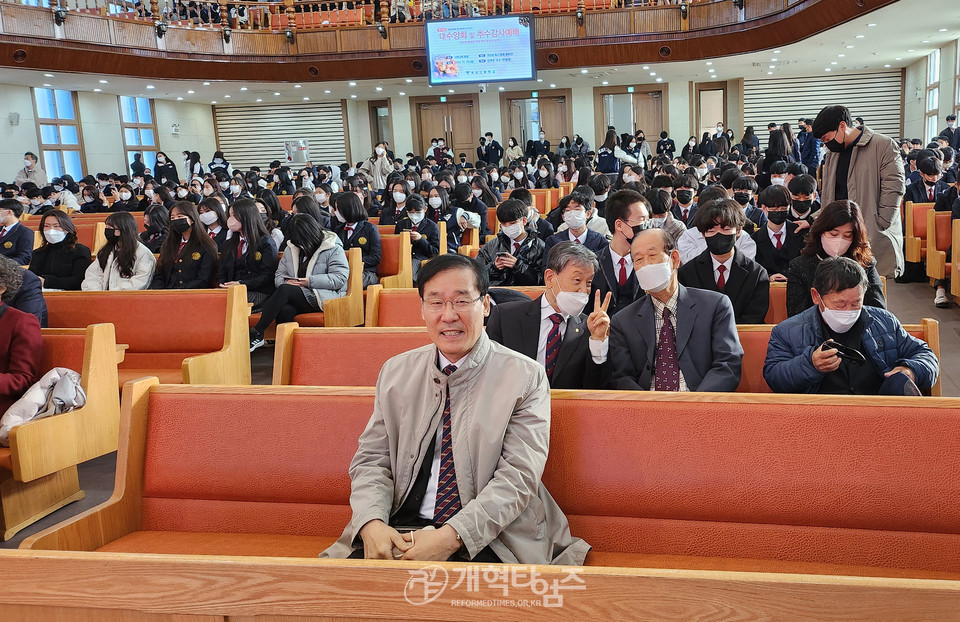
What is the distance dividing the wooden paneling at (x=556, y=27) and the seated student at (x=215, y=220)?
→ 12689 mm

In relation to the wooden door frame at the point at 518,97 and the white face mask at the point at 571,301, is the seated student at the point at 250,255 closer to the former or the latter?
the white face mask at the point at 571,301

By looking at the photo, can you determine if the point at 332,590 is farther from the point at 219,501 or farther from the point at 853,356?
the point at 853,356

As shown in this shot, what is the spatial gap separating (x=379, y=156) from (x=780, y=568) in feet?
47.1

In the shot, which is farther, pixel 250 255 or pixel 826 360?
pixel 250 255

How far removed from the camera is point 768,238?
5.01 m

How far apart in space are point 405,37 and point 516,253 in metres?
14.4

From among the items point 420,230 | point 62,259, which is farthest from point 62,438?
point 420,230

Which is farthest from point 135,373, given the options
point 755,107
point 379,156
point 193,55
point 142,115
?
point 755,107

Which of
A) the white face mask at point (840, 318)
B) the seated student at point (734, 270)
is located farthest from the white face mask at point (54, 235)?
the white face mask at point (840, 318)

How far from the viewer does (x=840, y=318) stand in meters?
2.63

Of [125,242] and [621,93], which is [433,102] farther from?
[125,242]

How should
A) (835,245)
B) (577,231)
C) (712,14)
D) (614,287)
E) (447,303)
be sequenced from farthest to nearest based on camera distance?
(712,14), (577,231), (614,287), (835,245), (447,303)

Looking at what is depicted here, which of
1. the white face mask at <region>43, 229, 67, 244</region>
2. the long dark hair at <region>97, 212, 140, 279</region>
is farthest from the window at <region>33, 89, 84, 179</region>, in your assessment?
the long dark hair at <region>97, 212, 140, 279</region>

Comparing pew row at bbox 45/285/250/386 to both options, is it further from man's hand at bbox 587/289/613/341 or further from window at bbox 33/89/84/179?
window at bbox 33/89/84/179
